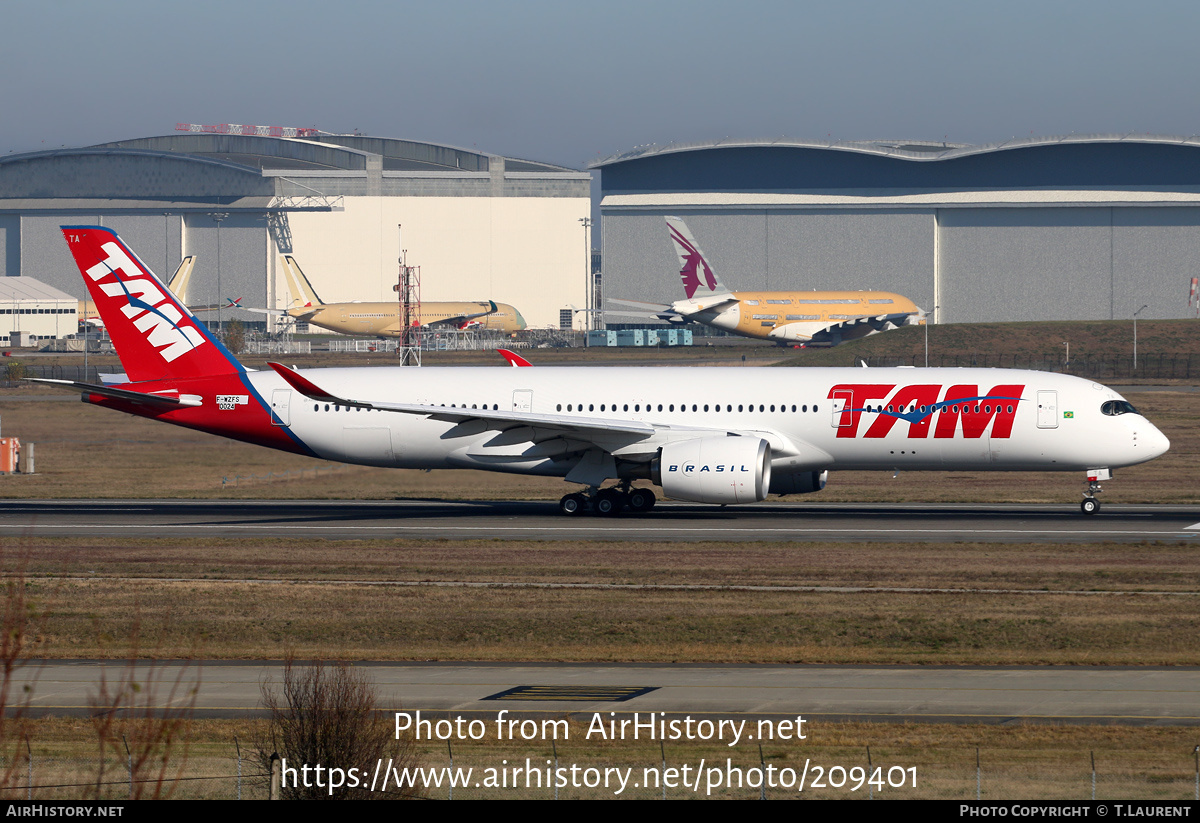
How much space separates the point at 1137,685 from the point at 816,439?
18862 mm

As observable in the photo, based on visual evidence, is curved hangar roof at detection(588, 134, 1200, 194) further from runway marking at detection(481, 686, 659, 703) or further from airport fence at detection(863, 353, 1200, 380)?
runway marking at detection(481, 686, 659, 703)

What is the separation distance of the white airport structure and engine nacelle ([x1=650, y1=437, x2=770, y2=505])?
136 metres

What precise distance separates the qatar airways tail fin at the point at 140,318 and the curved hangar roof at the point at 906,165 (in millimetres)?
119484

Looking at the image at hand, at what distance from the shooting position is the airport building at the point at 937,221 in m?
144

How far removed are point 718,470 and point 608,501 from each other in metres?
4.62

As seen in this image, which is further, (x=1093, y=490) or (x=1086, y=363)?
(x=1086, y=363)

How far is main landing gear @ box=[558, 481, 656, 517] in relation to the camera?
3925cm

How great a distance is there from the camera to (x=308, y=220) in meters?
167

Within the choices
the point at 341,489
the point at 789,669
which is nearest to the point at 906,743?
the point at 789,669

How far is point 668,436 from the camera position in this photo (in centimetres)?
3781

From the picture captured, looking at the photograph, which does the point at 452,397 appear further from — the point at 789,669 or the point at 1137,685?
the point at 1137,685

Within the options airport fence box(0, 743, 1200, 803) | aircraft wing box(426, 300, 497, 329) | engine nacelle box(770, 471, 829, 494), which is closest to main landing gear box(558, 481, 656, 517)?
engine nacelle box(770, 471, 829, 494)

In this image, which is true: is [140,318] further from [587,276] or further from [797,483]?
[587,276]

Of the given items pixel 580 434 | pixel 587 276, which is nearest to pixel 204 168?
pixel 587 276
